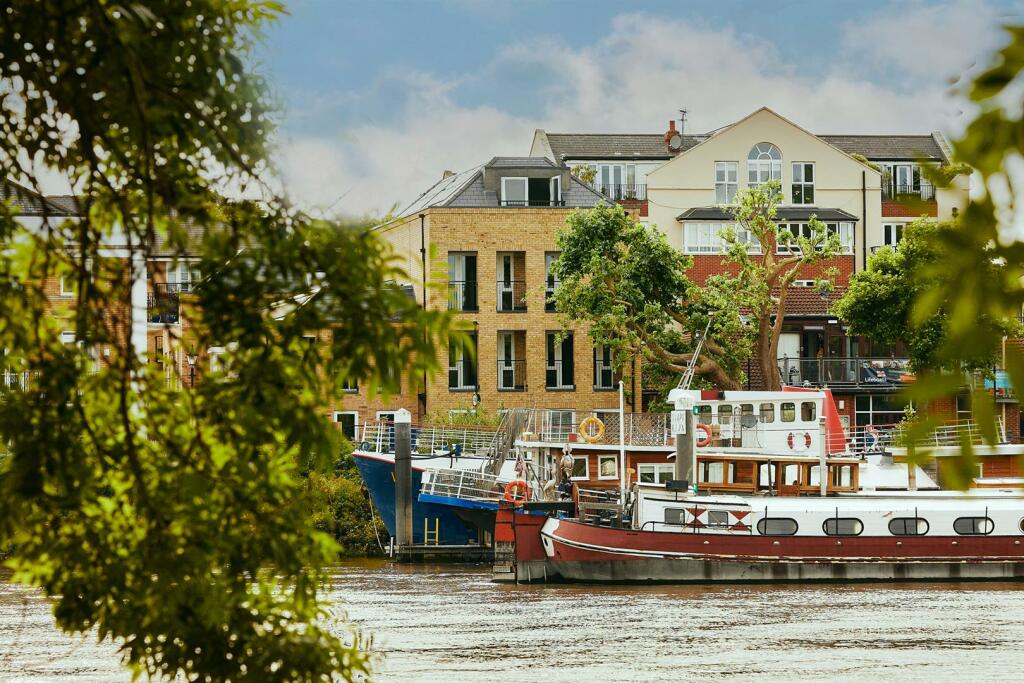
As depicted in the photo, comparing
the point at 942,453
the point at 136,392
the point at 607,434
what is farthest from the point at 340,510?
the point at 942,453

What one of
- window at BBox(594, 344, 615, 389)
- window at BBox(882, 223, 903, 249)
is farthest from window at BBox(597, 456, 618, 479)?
window at BBox(882, 223, 903, 249)

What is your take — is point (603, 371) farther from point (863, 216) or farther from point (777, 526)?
point (777, 526)

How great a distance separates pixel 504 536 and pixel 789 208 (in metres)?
27.1

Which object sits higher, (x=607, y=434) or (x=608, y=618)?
(x=607, y=434)

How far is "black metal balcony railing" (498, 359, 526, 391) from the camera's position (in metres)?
54.1

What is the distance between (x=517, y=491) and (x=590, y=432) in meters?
2.53

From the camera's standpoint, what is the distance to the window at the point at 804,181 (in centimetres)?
6256

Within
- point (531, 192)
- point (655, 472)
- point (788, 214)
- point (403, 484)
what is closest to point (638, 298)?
point (655, 472)

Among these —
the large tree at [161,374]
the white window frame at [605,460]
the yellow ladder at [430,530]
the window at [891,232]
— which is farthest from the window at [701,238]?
the large tree at [161,374]

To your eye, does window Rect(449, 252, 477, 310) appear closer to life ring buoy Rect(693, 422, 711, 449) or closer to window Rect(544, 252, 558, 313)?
window Rect(544, 252, 558, 313)

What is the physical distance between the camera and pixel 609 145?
74.6 metres

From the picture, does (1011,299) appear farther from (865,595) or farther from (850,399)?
(850,399)

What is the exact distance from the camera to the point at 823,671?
23.5 m

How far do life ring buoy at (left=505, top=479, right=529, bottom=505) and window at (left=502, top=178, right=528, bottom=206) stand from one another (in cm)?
1552
